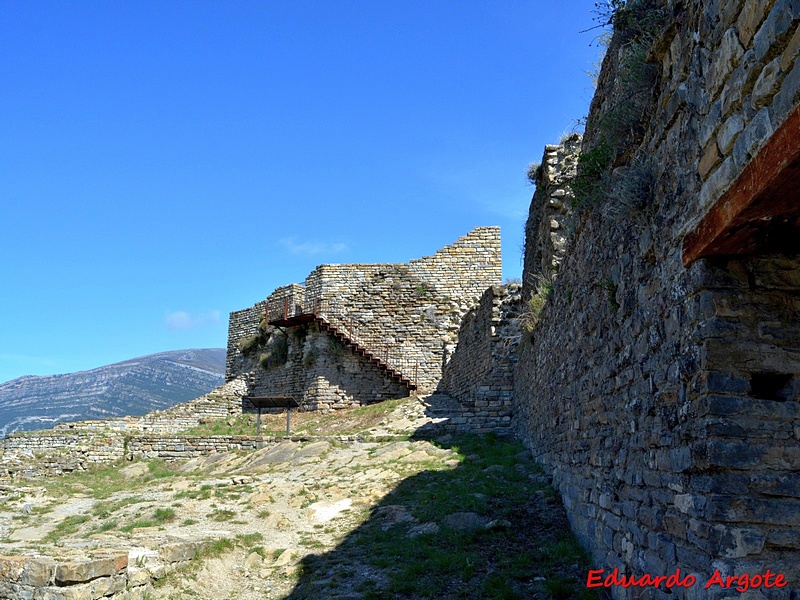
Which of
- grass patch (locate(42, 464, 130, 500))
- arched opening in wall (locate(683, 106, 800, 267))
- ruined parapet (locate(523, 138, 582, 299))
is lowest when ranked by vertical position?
grass patch (locate(42, 464, 130, 500))

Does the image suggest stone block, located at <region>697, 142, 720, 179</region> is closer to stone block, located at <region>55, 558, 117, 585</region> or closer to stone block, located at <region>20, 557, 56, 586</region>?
stone block, located at <region>55, 558, 117, 585</region>

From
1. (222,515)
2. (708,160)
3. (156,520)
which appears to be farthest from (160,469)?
(708,160)

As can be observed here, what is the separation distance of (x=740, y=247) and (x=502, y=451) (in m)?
9.41

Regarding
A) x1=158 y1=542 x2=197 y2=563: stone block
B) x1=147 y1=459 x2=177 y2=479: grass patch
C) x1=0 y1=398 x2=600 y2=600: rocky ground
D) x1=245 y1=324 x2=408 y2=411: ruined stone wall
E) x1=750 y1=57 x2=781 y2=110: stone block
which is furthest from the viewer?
x1=245 y1=324 x2=408 y2=411: ruined stone wall

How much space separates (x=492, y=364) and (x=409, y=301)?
12.1 meters

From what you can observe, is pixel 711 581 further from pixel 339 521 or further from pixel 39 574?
pixel 339 521

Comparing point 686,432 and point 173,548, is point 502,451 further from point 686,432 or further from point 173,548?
point 686,432

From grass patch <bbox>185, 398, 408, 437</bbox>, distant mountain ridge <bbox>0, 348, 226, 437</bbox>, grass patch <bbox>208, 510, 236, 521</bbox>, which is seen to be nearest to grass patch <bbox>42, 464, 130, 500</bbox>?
grass patch <bbox>185, 398, 408, 437</bbox>

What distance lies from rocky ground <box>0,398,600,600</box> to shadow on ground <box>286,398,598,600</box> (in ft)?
0.07

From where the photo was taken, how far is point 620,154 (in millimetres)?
5516

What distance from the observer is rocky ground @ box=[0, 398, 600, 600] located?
654cm

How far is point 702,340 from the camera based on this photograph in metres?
3.61

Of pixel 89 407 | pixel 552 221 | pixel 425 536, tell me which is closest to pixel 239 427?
pixel 552 221

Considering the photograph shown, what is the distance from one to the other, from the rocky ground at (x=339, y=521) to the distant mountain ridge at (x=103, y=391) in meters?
89.4
